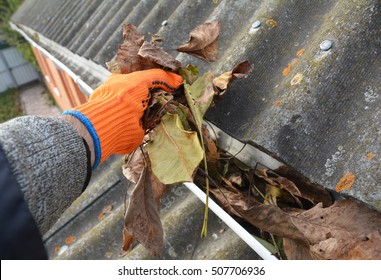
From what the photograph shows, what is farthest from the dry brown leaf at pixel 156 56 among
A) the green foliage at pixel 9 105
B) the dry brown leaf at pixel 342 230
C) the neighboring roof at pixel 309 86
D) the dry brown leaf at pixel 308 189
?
the green foliage at pixel 9 105

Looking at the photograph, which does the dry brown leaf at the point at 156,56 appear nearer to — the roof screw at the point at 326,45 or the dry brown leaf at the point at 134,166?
the dry brown leaf at the point at 134,166

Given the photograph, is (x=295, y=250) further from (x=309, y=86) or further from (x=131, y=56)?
(x=131, y=56)

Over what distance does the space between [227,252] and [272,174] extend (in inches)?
14.4

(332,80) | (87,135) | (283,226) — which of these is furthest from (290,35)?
(87,135)

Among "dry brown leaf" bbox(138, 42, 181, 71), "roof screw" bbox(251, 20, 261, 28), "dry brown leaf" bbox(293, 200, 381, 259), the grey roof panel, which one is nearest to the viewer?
"dry brown leaf" bbox(293, 200, 381, 259)

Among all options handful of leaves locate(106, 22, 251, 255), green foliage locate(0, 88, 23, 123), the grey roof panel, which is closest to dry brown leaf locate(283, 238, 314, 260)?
handful of leaves locate(106, 22, 251, 255)

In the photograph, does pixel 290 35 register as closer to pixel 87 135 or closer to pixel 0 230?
pixel 87 135

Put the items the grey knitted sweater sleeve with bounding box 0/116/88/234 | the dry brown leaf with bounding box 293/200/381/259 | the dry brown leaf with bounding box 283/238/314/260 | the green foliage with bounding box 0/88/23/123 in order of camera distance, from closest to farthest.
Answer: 1. the grey knitted sweater sleeve with bounding box 0/116/88/234
2. the dry brown leaf with bounding box 293/200/381/259
3. the dry brown leaf with bounding box 283/238/314/260
4. the green foliage with bounding box 0/88/23/123

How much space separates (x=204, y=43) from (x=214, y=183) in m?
0.53

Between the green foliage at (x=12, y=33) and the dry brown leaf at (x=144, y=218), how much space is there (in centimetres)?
956

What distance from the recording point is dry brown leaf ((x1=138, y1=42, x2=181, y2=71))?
1.28m

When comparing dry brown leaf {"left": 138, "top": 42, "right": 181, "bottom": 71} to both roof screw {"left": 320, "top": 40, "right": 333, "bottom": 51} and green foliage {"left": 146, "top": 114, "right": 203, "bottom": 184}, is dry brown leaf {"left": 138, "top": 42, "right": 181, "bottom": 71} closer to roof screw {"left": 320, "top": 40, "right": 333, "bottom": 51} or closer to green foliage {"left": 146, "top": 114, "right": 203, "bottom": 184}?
green foliage {"left": 146, "top": 114, "right": 203, "bottom": 184}

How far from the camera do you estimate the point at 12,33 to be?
10.9 m

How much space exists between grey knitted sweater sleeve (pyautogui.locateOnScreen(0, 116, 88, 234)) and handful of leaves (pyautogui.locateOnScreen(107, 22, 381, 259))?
0.78 ft
